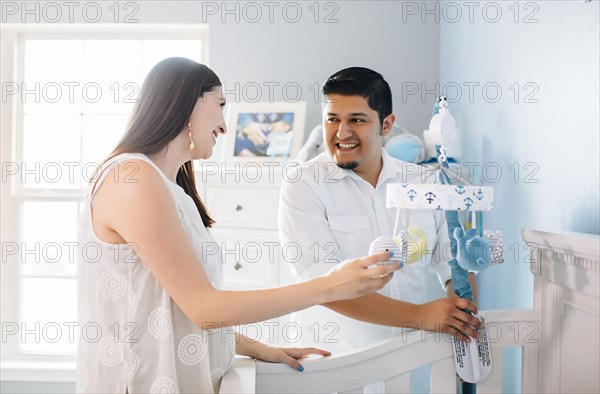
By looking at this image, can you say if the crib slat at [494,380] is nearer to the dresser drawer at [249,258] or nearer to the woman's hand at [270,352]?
the woman's hand at [270,352]

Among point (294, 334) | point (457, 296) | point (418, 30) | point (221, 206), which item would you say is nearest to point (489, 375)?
Answer: point (457, 296)

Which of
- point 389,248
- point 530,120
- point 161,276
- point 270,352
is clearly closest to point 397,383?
point 270,352

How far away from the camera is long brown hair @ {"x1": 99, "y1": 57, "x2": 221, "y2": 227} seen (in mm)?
1258

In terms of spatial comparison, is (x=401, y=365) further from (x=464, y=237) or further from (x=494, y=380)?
(x=464, y=237)

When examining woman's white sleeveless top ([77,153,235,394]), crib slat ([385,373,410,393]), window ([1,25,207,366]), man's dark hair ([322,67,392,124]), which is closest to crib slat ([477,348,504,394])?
crib slat ([385,373,410,393])

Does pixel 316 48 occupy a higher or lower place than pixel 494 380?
higher

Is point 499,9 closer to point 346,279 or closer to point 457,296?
point 457,296

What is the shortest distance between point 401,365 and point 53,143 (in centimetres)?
251

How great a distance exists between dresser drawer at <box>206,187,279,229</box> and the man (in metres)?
0.91

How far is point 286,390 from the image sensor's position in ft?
4.34

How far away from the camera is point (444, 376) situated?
4.32ft

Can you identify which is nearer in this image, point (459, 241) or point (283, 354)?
point (459, 241)

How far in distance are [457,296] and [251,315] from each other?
44 centimetres

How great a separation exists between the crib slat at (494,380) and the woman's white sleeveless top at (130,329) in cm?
53
